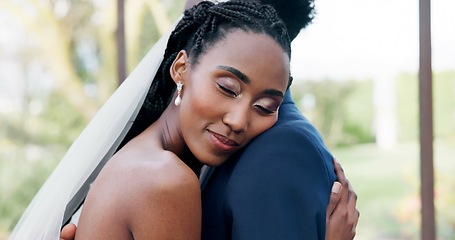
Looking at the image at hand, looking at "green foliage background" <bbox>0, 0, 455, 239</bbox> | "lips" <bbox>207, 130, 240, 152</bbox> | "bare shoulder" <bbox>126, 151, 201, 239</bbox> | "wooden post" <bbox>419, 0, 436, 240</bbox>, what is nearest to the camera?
"bare shoulder" <bbox>126, 151, 201, 239</bbox>

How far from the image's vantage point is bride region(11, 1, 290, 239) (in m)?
1.37

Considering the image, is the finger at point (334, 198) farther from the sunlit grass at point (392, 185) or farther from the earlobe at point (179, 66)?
the sunlit grass at point (392, 185)

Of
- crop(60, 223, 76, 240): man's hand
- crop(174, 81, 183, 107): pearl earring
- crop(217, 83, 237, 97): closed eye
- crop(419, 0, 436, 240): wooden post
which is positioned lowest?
crop(419, 0, 436, 240): wooden post

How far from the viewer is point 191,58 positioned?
154 centimetres

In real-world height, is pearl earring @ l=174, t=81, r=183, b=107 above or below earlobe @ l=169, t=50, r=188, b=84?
below

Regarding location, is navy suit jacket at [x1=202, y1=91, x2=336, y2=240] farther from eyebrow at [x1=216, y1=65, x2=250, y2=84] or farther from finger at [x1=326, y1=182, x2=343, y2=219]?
eyebrow at [x1=216, y1=65, x2=250, y2=84]

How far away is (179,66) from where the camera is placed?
1558mm

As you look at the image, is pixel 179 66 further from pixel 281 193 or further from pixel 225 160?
pixel 281 193

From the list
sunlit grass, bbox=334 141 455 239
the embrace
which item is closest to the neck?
the embrace

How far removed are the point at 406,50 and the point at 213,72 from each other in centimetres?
629

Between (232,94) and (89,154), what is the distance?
44 cm

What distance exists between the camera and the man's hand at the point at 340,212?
4.86 ft

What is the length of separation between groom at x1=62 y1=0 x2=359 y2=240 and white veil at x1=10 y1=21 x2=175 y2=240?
0.12 metres

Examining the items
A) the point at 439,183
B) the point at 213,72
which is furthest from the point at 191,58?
the point at 439,183
